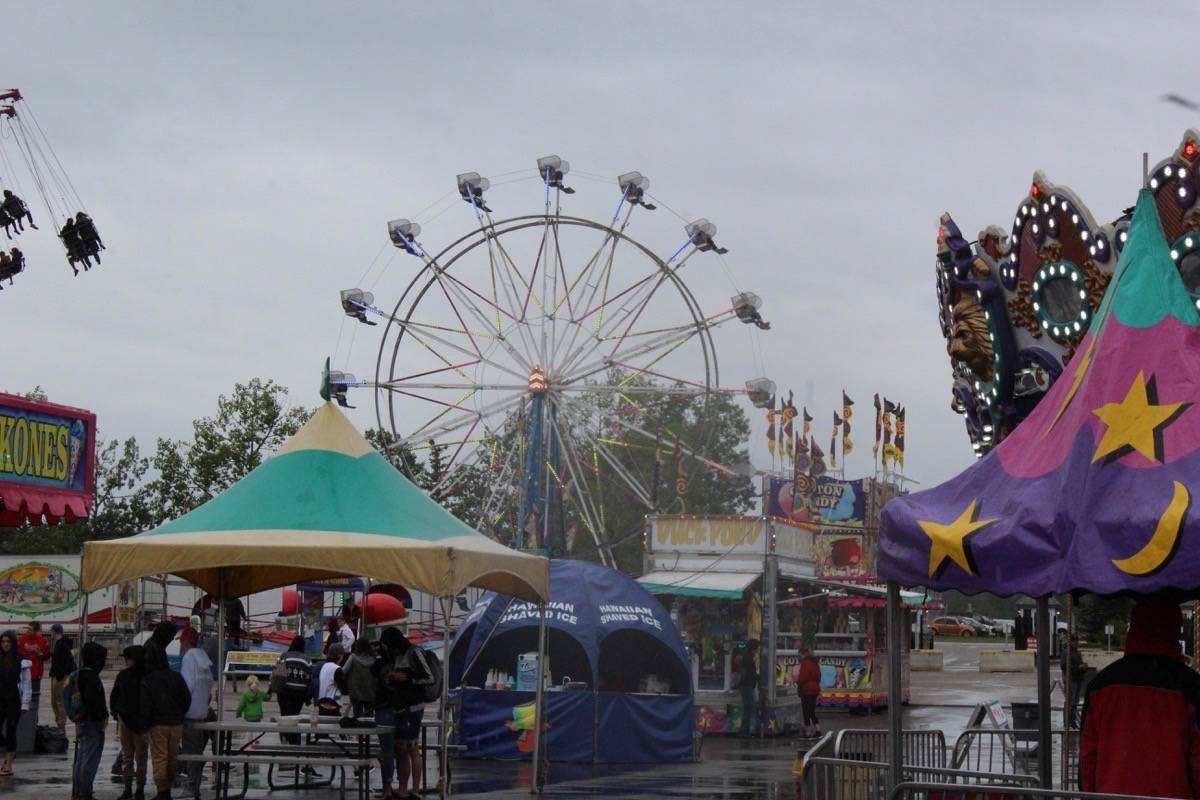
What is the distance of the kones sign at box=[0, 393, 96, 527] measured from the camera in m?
17.3

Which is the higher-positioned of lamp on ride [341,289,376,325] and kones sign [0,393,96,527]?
lamp on ride [341,289,376,325]

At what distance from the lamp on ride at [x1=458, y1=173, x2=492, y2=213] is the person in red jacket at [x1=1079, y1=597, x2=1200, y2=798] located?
25.9 m

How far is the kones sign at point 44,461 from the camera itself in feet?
56.9

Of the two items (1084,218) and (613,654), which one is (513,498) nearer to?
(613,654)

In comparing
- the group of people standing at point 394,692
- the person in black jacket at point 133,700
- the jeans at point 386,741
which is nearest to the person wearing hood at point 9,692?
the person in black jacket at point 133,700

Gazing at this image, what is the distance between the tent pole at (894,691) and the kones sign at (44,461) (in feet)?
36.3

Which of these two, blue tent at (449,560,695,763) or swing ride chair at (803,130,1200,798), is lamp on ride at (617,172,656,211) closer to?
blue tent at (449,560,695,763)

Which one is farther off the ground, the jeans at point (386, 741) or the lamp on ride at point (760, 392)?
the lamp on ride at point (760, 392)

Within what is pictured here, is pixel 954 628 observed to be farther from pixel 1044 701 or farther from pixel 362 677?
pixel 1044 701

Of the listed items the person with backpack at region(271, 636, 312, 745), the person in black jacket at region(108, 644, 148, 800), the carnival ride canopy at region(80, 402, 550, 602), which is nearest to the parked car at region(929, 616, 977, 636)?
the person with backpack at region(271, 636, 312, 745)

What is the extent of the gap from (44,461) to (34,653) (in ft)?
19.1

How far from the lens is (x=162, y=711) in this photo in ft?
45.4

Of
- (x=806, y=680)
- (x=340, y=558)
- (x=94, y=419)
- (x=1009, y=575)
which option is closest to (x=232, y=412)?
(x=806, y=680)

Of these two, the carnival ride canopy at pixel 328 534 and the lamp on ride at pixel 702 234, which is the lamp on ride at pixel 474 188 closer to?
the lamp on ride at pixel 702 234
